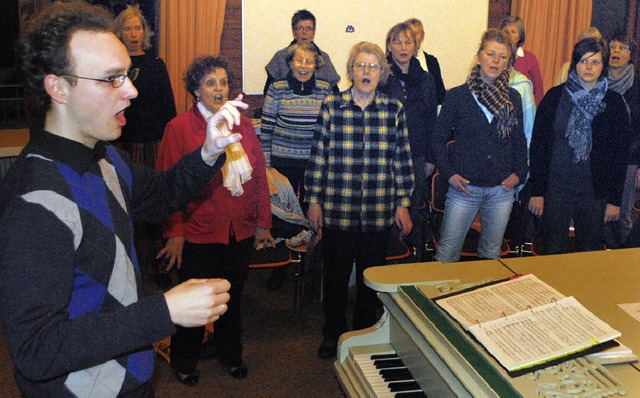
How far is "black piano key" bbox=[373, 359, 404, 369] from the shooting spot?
7.76ft

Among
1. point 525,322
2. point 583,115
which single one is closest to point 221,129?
point 525,322

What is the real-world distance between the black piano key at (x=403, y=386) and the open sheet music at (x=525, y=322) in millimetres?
314

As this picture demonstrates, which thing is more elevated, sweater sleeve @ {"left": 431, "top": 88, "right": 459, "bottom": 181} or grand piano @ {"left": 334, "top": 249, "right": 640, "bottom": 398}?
sweater sleeve @ {"left": 431, "top": 88, "right": 459, "bottom": 181}

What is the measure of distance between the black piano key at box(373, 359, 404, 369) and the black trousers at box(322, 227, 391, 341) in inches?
53.4

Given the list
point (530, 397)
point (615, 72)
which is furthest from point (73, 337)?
point (615, 72)

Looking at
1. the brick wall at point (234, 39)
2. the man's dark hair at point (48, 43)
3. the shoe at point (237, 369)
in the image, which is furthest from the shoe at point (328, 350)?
the brick wall at point (234, 39)

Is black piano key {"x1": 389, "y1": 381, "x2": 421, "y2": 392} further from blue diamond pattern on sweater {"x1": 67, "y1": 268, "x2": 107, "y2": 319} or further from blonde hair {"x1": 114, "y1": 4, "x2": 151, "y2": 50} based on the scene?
blonde hair {"x1": 114, "y1": 4, "x2": 151, "y2": 50}

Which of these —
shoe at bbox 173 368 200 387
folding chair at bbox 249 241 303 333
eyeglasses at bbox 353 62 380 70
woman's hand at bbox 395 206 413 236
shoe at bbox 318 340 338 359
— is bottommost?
shoe at bbox 173 368 200 387

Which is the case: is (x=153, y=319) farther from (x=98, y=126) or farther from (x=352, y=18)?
(x=352, y=18)

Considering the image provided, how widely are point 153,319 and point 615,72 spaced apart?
16.0 ft

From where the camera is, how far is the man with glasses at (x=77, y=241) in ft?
4.51

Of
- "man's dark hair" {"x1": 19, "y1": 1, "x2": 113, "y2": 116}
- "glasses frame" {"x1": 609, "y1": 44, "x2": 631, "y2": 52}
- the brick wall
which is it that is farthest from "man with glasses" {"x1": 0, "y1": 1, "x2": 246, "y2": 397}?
the brick wall

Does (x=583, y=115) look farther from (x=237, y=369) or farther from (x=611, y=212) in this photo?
(x=237, y=369)

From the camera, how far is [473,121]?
153 inches
